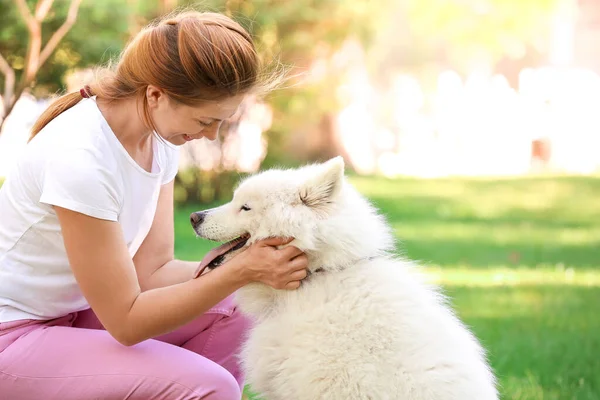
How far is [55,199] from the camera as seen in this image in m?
2.57

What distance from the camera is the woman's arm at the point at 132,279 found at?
103 inches

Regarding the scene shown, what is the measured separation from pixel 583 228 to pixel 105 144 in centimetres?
864

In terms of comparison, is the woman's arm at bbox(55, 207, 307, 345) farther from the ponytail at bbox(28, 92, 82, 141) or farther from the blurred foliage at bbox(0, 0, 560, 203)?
the blurred foliage at bbox(0, 0, 560, 203)

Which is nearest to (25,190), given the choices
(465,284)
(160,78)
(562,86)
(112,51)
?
(160,78)

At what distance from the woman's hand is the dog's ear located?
0.16 m

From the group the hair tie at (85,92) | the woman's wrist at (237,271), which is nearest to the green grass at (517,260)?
the woman's wrist at (237,271)

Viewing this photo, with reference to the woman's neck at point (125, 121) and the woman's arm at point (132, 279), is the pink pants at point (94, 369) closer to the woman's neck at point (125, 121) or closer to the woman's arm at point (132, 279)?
the woman's arm at point (132, 279)

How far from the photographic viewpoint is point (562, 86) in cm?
1917

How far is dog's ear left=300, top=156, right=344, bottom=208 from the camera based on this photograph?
2.74m

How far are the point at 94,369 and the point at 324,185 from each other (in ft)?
3.20

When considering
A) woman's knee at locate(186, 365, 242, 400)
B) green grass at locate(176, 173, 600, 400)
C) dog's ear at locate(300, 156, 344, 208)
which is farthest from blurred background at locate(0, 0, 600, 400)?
woman's knee at locate(186, 365, 242, 400)

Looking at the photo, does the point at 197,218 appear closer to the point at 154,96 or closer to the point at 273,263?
the point at 273,263

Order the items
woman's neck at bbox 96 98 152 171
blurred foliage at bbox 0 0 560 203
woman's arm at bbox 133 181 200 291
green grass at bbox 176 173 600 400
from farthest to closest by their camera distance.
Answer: blurred foliage at bbox 0 0 560 203 < green grass at bbox 176 173 600 400 < woman's arm at bbox 133 181 200 291 < woman's neck at bbox 96 98 152 171

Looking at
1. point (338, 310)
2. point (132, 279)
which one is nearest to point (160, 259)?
point (132, 279)
